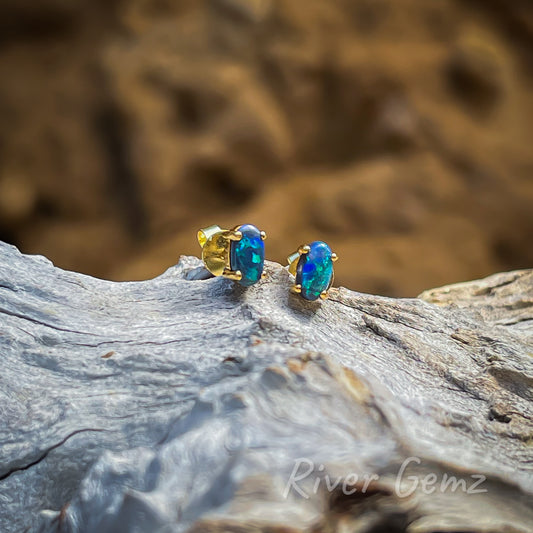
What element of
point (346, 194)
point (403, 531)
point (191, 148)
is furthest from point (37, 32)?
point (403, 531)

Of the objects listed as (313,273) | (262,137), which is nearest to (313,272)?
(313,273)

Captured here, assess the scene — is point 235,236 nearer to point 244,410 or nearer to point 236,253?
point 236,253

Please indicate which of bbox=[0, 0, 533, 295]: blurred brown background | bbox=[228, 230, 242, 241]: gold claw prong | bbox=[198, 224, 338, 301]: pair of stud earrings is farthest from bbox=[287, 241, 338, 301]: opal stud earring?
bbox=[0, 0, 533, 295]: blurred brown background

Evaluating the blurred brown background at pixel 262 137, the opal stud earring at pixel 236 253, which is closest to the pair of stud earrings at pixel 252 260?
the opal stud earring at pixel 236 253

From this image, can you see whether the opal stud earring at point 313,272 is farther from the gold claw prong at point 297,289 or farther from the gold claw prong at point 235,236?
the gold claw prong at point 235,236

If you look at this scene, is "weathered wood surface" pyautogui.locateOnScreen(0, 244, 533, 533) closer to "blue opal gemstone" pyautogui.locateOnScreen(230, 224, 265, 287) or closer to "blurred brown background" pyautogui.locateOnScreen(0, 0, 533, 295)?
"blue opal gemstone" pyautogui.locateOnScreen(230, 224, 265, 287)

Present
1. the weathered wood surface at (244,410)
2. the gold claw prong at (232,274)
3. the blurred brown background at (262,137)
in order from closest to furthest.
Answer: the weathered wood surface at (244,410) → the gold claw prong at (232,274) → the blurred brown background at (262,137)
